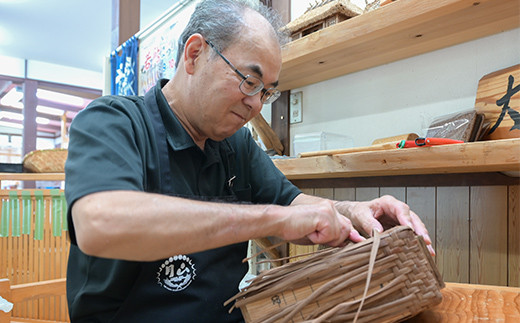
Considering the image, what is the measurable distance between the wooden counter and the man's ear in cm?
83

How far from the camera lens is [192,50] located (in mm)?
1115

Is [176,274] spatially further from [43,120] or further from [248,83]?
[43,120]

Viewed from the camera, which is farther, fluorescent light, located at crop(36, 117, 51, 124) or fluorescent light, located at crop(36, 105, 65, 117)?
fluorescent light, located at crop(36, 117, 51, 124)

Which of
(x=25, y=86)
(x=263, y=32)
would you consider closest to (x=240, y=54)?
(x=263, y=32)

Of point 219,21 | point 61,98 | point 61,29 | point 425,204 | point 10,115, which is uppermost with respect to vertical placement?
point 61,29

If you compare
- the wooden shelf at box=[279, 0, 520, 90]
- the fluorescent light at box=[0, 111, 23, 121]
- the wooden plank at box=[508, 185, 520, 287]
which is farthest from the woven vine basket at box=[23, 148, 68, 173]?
the fluorescent light at box=[0, 111, 23, 121]

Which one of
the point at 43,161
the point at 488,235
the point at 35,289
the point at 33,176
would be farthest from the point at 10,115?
the point at 488,235

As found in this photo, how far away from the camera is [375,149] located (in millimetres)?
1425

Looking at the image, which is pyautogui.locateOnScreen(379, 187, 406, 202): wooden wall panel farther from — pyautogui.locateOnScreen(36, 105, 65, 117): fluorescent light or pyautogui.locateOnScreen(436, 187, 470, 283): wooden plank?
pyautogui.locateOnScreen(36, 105, 65, 117): fluorescent light

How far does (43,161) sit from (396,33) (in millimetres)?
2156

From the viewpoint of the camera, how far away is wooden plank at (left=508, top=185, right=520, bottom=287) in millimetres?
1416

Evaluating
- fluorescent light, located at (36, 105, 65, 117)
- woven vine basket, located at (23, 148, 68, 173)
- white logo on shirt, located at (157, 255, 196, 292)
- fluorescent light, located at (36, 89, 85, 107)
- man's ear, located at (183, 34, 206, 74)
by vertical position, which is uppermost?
fluorescent light, located at (36, 89, 85, 107)

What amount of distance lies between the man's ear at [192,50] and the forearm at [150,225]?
0.53 metres

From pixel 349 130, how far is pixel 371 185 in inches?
12.9
